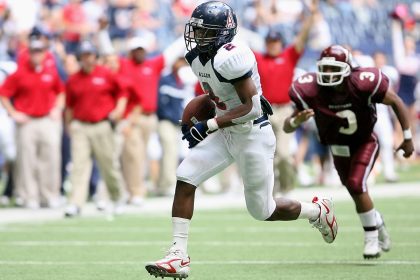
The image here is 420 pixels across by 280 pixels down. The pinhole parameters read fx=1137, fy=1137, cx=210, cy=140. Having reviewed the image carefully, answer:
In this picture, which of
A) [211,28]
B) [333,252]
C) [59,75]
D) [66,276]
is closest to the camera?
[211,28]

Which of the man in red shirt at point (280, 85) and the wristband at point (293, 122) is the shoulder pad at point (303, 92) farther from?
the man in red shirt at point (280, 85)

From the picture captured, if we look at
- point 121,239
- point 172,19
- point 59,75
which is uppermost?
point 172,19

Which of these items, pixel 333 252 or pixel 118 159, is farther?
pixel 118 159

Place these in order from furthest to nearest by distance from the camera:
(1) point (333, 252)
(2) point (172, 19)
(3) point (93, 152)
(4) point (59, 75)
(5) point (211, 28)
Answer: (2) point (172, 19) → (4) point (59, 75) → (3) point (93, 152) → (1) point (333, 252) → (5) point (211, 28)

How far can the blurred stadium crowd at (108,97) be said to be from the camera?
45.1 ft

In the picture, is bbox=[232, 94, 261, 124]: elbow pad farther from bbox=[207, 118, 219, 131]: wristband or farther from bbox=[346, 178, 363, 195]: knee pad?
bbox=[346, 178, 363, 195]: knee pad

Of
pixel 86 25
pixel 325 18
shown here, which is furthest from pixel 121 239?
pixel 325 18

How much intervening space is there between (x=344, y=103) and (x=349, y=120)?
0.14 m

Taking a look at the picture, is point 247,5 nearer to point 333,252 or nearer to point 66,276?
point 333,252

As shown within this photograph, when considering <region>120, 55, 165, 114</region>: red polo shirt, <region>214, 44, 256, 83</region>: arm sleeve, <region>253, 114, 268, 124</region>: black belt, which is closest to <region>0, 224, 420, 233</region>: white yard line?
<region>253, 114, 268, 124</region>: black belt

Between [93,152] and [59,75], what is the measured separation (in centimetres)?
199

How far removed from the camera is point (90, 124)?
1361cm

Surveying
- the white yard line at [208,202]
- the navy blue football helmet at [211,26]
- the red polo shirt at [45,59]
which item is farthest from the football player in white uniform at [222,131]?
the red polo shirt at [45,59]

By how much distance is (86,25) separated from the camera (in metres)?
18.1
